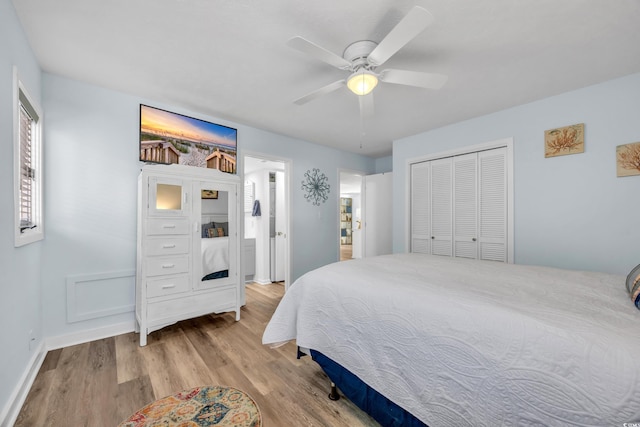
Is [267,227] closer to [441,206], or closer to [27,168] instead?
[441,206]

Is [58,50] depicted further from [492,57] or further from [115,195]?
[492,57]

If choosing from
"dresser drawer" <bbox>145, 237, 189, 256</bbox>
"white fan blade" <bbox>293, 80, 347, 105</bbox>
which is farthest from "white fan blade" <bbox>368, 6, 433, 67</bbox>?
"dresser drawer" <bbox>145, 237, 189, 256</bbox>

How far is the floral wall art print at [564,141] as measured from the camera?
8.14 ft

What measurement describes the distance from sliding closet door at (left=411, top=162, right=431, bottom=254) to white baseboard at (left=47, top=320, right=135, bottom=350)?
3.61m

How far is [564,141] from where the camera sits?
2566 mm

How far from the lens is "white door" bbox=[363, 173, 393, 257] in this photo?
15.3ft

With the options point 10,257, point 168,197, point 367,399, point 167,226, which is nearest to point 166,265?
point 167,226

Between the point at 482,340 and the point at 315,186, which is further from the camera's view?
the point at 315,186

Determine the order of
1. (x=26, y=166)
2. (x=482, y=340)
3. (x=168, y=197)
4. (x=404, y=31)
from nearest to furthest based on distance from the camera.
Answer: (x=482, y=340)
(x=404, y=31)
(x=26, y=166)
(x=168, y=197)

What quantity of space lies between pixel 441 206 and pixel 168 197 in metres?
3.31

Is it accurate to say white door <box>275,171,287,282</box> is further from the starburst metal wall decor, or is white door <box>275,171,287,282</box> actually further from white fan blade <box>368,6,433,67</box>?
white fan blade <box>368,6,433,67</box>

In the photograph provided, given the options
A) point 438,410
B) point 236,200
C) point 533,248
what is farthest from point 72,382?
point 533,248

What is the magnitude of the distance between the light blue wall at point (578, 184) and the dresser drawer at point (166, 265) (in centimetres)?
358

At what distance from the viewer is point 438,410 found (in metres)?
1.07
